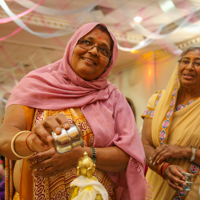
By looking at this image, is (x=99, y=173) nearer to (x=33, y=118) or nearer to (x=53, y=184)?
(x=53, y=184)

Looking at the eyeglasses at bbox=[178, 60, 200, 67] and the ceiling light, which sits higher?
the ceiling light

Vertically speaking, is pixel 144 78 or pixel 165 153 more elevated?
pixel 165 153

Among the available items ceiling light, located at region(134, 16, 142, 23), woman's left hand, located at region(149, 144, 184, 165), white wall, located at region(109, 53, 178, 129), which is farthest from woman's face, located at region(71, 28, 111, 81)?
white wall, located at region(109, 53, 178, 129)

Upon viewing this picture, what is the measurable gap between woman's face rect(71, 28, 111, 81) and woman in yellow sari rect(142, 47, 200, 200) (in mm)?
715

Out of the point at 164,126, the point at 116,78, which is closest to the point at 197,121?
the point at 164,126

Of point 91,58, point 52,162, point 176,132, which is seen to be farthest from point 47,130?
point 176,132

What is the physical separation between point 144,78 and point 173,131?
223 inches

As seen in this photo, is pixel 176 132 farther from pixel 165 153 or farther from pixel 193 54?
pixel 193 54

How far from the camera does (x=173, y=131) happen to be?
169 centimetres

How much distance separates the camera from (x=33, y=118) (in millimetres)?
1021

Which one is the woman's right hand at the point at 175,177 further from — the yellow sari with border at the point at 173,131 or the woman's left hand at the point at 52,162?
the woman's left hand at the point at 52,162

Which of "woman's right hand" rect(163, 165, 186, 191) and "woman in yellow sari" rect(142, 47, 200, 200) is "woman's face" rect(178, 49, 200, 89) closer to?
"woman in yellow sari" rect(142, 47, 200, 200)

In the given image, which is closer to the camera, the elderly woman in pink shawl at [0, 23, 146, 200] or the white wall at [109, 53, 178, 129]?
the elderly woman in pink shawl at [0, 23, 146, 200]

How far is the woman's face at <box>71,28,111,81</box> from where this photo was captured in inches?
43.2
